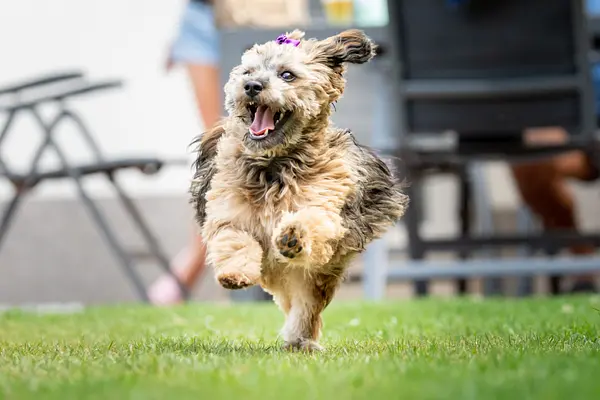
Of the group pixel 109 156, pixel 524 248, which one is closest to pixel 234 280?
pixel 524 248

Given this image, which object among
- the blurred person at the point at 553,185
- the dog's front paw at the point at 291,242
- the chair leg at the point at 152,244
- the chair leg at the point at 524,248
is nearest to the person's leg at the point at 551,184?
the blurred person at the point at 553,185

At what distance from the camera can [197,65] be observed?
7906 mm

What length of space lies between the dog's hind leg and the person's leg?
4.84 m

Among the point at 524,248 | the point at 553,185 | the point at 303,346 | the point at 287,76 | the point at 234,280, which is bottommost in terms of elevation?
the point at 524,248

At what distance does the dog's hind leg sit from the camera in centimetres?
329

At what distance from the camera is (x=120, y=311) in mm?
5633

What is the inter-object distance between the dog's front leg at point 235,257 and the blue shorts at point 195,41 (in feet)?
15.4

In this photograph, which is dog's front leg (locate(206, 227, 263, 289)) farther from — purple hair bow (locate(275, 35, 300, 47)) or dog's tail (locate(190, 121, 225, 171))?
purple hair bow (locate(275, 35, 300, 47))

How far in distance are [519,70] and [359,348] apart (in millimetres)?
3338

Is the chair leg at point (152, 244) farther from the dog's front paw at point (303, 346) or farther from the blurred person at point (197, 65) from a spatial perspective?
the dog's front paw at point (303, 346)

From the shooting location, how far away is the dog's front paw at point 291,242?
289cm

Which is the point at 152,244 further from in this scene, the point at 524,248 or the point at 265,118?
the point at 265,118

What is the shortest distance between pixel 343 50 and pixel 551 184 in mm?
4984

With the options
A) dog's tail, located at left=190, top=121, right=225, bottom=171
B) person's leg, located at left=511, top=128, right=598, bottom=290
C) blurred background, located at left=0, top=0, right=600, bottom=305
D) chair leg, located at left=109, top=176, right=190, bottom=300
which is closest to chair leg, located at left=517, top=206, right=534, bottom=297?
blurred background, located at left=0, top=0, right=600, bottom=305
